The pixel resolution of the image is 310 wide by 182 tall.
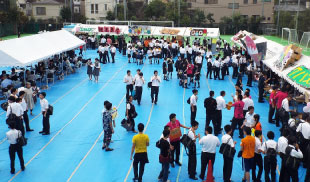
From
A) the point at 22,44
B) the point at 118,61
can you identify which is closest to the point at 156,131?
the point at 22,44

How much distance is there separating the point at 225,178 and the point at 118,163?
3.20 m

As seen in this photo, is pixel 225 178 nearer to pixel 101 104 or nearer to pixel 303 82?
pixel 303 82

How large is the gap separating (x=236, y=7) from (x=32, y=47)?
4586 centimetres

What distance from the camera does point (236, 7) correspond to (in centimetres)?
5731

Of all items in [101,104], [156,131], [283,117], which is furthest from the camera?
[101,104]

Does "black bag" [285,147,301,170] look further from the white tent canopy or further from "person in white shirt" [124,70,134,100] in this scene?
the white tent canopy

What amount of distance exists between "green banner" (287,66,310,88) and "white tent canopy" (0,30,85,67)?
469 inches

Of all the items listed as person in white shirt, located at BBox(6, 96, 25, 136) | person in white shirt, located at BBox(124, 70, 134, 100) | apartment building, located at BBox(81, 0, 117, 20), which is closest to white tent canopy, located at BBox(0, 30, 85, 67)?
person in white shirt, located at BBox(124, 70, 134, 100)

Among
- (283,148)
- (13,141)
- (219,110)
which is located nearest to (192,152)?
(283,148)

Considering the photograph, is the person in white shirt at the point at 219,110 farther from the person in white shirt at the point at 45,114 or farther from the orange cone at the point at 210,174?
the person in white shirt at the point at 45,114

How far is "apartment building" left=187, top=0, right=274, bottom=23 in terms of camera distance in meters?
55.7

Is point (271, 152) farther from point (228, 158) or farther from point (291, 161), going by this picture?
point (228, 158)

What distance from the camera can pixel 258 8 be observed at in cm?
5612

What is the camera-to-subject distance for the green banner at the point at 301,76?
466 inches
